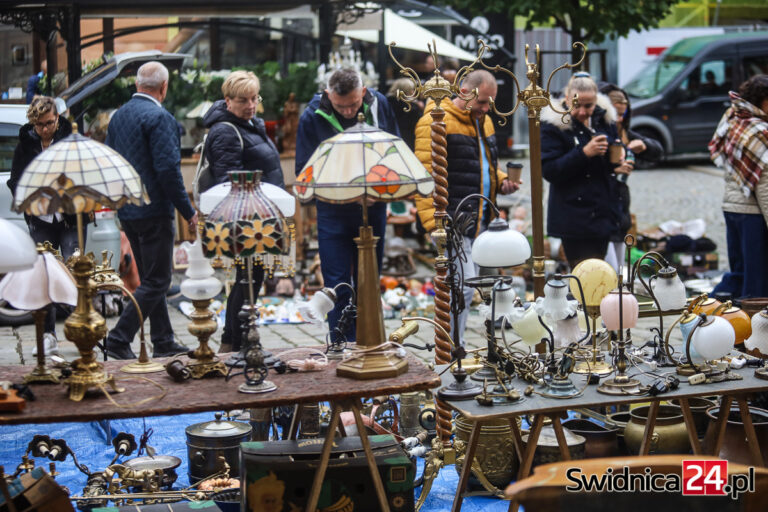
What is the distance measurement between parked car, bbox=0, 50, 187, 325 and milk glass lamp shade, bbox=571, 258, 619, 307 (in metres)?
3.83

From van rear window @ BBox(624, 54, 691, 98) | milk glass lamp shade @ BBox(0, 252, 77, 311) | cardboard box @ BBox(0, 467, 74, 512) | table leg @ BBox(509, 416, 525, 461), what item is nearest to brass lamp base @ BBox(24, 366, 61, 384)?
milk glass lamp shade @ BBox(0, 252, 77, 311)

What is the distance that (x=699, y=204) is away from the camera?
13.8 metres

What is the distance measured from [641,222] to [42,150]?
8.18m

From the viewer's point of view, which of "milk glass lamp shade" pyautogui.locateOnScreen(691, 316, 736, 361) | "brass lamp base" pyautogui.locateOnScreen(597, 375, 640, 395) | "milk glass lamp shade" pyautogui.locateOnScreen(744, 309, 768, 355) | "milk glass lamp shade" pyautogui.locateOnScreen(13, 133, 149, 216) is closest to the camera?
"milk glass lamp shade" pyautogui.locateOnScreen(13, 133, 149, 216)

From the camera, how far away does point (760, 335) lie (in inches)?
172

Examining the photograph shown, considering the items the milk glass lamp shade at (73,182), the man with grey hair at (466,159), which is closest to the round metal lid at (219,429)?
the milk glass lamp shade at (73,182)

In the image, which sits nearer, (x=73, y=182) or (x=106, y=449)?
(x=73, y=182)

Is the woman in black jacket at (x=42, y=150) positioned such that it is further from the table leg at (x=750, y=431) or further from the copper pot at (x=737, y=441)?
the table leg at (x=750, y=431)

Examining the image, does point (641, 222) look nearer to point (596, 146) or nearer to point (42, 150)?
point (596, 146)

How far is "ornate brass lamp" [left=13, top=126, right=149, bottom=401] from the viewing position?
11.5 feet

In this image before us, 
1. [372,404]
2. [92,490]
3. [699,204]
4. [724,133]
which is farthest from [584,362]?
[699,204]

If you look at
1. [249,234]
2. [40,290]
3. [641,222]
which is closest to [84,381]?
[40,290]

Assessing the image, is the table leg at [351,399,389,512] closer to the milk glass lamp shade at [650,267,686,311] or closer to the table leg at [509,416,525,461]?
the table leg at [509,416,525,461]

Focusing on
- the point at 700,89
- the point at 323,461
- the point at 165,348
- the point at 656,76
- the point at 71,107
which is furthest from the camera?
the point at 656,76
